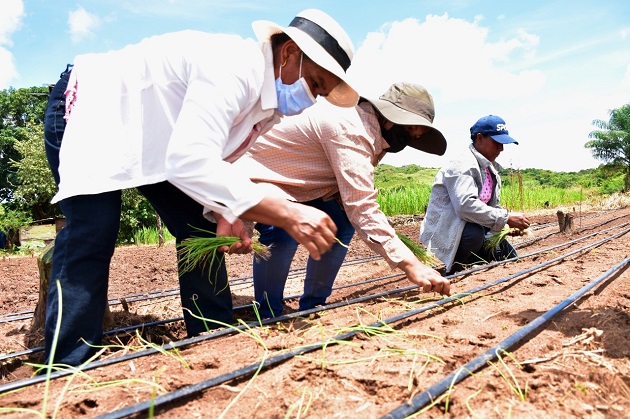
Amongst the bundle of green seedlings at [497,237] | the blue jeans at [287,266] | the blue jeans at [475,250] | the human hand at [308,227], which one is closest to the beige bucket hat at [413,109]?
the blue jeans at [287,266]

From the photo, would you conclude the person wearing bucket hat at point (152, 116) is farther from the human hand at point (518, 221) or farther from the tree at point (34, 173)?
the tree at point (34, 173)

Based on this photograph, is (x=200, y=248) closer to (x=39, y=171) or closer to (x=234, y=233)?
A: (x=234, y=233)

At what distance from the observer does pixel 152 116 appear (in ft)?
5.63

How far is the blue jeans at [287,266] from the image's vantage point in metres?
2.75

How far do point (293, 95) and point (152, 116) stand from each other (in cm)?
49

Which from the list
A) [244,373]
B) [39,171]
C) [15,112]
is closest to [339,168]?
[244,373]

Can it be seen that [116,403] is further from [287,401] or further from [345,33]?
[345,33]

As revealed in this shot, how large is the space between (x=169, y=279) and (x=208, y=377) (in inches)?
152

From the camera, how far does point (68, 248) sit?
1785 millimetres

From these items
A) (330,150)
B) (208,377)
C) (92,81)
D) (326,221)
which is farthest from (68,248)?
(330,150)

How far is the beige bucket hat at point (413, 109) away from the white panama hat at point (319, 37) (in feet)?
2.63

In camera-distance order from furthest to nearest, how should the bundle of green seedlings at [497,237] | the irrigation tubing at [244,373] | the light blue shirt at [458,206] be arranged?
the bundle of green seedlings at [497,237]
the light blue shirt at [458,206]
the irrigation tubing at [244,373]

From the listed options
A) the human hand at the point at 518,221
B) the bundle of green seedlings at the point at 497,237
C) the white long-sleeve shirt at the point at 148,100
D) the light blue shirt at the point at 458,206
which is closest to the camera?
the white long-sleeve shirt at the point at 148,100

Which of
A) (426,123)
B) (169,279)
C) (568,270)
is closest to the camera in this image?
(426,123)
